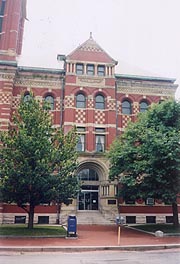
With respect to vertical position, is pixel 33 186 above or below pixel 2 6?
below

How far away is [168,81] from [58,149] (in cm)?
1781

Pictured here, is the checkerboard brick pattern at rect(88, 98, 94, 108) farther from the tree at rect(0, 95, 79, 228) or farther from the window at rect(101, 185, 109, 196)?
the tree at rect(0, 95, 79, 228)

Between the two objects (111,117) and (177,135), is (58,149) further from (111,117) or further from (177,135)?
(111,117)

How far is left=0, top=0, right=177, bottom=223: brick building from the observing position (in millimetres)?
25422

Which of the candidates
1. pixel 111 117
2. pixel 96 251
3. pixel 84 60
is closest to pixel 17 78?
pixel 84 60

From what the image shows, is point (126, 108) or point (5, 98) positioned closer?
point (5, 98)

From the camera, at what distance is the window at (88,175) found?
2678cm

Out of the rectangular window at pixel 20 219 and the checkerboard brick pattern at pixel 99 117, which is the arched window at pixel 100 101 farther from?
the rectangular window at pixel 20 219

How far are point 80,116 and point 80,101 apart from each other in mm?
1719

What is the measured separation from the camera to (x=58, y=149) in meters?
17.0

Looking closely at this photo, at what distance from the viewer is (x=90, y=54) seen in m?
29.1

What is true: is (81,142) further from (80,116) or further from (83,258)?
(83,258)

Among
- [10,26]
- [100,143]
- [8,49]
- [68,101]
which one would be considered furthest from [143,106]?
[10,26]

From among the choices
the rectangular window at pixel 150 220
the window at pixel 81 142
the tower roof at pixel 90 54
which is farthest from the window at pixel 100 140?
the rectangular window at pixel 150 220
